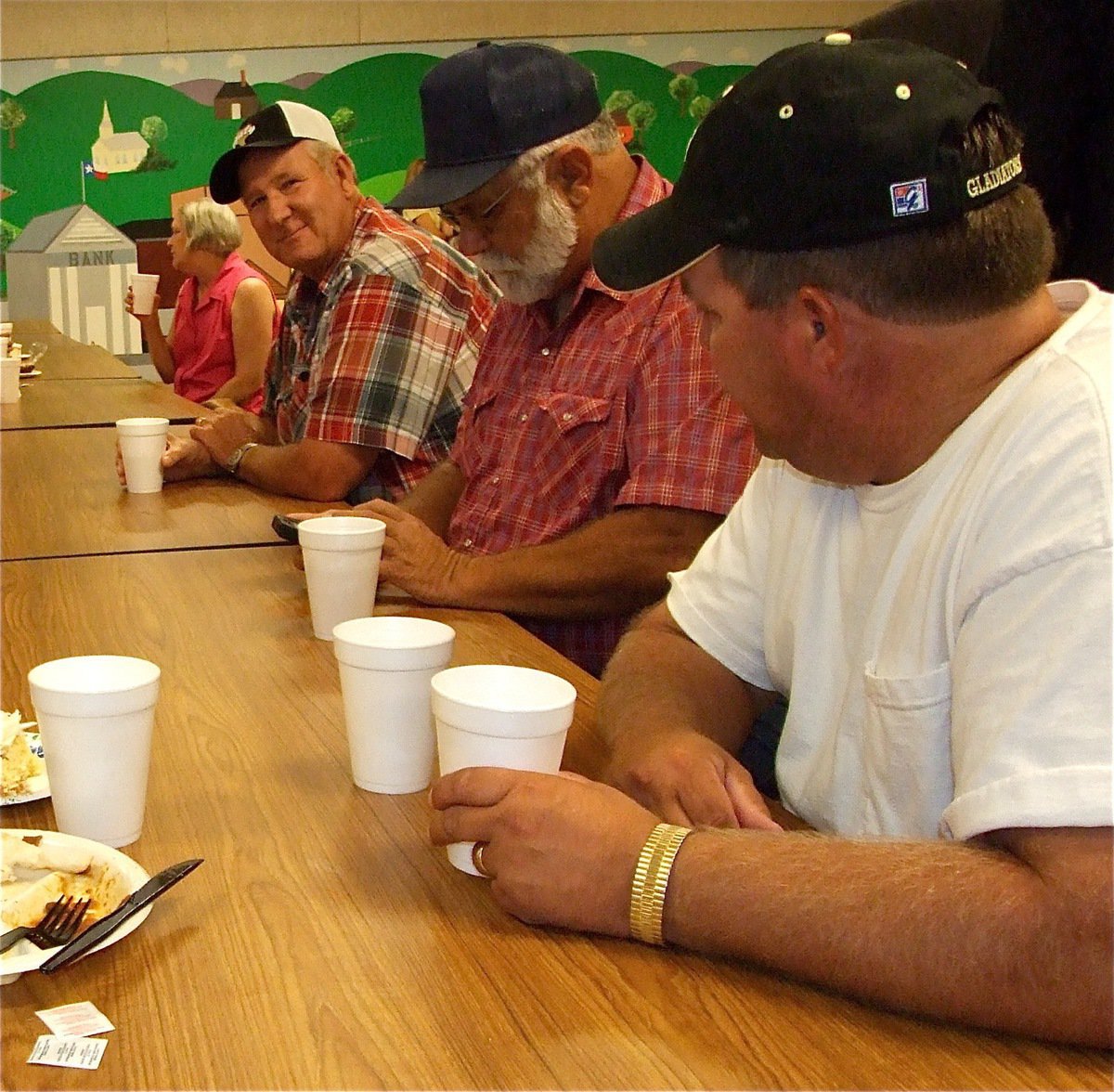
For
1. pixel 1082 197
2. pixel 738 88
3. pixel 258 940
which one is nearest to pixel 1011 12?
pixel 1082 197

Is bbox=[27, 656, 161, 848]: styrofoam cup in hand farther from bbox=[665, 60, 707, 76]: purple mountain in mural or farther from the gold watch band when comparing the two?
bbox=[665, 60, 707, 76]: purple mountain in mural

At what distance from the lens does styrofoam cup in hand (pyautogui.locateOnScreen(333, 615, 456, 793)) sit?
1096 millimetres

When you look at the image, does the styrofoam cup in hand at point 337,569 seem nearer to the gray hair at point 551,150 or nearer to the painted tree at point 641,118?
the gray hair at point 551,150

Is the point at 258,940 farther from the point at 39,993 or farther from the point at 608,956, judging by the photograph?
the point at 608,956

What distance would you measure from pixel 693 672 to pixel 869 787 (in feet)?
0.98

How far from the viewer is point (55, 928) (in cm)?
88

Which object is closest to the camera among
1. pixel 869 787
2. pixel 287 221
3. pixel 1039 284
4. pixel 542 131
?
pixel 1039 284

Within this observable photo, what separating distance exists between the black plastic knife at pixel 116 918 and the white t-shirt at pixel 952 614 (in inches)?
21.7

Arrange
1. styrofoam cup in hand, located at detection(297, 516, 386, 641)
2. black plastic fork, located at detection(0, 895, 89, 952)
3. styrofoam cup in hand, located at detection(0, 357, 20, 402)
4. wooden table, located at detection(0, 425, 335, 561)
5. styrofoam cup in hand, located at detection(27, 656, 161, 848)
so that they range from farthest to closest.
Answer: styrofoam cup in hand, located at detection(0, 357, 20, 402) → wooden table, located at detection(0, 425, 335, 561) → styrofoam cup in hand, located at detection(297, 516, 386, 641) → styrofoam cup in hand, located at detection(27, 656, 161, 848) → black plastic fork, located at detection(0, 895, 89, 952)

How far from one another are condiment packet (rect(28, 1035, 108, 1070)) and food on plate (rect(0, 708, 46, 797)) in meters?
0.37

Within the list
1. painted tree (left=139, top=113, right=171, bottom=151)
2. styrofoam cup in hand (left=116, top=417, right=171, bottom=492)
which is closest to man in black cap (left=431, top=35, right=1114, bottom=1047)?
styrofoam cup in hand (left=116, top=417, right=171, bottom=492)

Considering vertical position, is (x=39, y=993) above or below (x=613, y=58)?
below

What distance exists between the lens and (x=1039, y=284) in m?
1.03

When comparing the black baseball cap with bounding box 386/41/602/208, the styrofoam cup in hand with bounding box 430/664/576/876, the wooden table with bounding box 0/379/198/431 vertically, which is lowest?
the wooden table with bounding box 0/379/198/431
